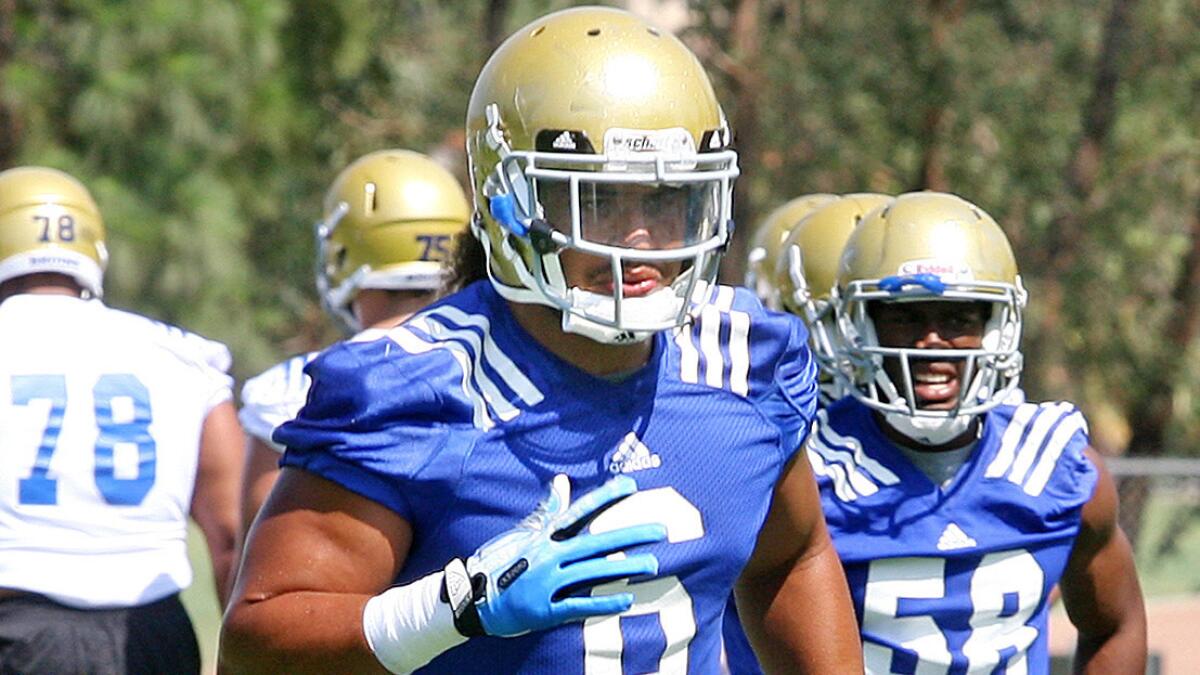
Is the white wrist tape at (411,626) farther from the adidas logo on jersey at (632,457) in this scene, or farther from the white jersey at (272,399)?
the white jersey at (272,399)

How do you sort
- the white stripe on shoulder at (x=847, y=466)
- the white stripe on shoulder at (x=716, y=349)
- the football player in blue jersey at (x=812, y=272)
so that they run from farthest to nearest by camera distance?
the football player in blue jersey at (x=812, y=272) → the white stripe on shoulder at (x=847, y=466) → the white stripe on shoulder at (x=716, y=349)

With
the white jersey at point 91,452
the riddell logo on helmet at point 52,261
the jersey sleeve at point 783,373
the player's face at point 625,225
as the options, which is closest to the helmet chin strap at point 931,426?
the jersey sleeve at point 783,373

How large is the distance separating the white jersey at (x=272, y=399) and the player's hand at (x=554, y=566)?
6.80 feet

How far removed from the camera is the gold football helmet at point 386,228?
16.2ft

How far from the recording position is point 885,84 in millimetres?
12047

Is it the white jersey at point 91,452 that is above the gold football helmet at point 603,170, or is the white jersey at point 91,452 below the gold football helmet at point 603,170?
below

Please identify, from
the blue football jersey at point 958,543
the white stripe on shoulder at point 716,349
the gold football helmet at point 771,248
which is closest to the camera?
the white stripe on shoulder at point 716,349

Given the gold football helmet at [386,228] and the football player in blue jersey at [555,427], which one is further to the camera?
the gold football helmet at [386,228]

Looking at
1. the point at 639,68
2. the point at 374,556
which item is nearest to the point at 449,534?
the point at 374,556

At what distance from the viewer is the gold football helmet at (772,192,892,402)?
4.58 metres

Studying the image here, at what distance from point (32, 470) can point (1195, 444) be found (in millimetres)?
12783

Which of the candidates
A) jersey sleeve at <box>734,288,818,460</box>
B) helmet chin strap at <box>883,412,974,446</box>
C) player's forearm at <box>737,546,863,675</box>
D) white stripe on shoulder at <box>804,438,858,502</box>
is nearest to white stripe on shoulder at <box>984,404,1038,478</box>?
helmet chin strap at <box>883,412,974,446</box>

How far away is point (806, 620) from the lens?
301 centimetres

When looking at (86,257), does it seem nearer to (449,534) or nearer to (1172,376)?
(449,534)
